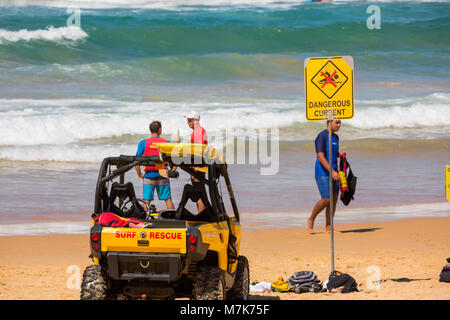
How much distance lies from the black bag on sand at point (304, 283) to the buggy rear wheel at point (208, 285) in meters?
1.98

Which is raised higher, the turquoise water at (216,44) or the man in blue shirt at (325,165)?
the turquoise water at (216,44)

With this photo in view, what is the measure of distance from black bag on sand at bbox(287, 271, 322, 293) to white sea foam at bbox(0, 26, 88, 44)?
32.7 m

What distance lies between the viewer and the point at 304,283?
8773mm

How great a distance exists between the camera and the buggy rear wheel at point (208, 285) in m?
6.78

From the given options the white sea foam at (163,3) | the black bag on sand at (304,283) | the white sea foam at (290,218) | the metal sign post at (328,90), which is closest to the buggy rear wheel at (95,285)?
the black bag on sand at (304,283)

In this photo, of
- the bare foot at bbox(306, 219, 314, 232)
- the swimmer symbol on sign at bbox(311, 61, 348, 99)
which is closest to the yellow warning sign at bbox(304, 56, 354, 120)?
the swimmer symbol on sign at bbox(311, 61, 348, 99)

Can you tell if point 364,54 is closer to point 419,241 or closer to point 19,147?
point 19,147

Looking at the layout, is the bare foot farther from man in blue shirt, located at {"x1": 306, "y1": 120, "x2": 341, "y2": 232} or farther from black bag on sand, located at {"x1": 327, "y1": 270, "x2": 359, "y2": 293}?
black bag on sand, located at {"x1": 327, "y1": 270, "x2": 359, "y2": 293}

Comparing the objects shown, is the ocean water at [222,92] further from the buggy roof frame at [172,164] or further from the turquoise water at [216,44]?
the buggy roof frame at [172,164]

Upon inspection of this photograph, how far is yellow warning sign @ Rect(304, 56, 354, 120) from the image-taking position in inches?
356

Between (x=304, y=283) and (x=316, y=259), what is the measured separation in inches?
68.7

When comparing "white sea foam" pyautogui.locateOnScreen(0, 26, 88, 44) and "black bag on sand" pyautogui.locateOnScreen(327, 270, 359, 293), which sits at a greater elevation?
"white sea foam" pyautogui.locateOnScreen(0, 26, 88, 44)

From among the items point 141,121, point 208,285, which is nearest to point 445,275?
point 208,285

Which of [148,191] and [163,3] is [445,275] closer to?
[148,191]
